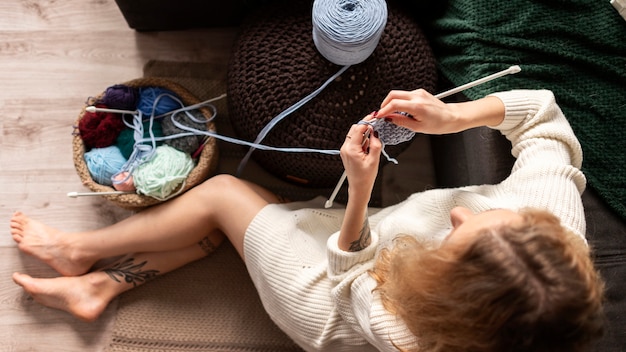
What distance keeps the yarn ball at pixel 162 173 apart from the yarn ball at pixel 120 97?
126 mm

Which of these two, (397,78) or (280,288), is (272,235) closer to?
(280,288)

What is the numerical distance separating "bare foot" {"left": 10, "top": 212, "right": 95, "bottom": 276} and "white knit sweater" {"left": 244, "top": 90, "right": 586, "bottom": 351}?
45cm

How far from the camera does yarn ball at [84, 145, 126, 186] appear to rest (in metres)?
1.09

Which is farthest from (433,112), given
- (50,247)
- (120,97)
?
(50,247)

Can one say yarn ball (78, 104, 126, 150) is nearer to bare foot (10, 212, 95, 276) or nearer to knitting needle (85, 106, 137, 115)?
knitting needle (85, 106, 137, 115)

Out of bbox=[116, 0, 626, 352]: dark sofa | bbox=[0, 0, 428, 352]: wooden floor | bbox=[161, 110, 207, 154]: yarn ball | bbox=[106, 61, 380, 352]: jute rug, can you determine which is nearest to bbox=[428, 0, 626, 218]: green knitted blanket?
bbox=[116, 0, 626, 352]: dark sofa

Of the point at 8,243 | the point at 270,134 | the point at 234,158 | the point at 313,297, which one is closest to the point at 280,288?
the point at 313,297

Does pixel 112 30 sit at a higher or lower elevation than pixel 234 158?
higher

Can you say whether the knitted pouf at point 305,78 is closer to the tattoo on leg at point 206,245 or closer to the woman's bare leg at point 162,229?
the woman's bare leg at point 162,229

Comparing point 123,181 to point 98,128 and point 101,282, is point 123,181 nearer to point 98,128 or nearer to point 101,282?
point 98,128

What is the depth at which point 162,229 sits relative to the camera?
1.10 meters

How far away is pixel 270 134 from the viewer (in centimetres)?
103

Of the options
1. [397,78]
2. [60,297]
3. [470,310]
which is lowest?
[60,297]

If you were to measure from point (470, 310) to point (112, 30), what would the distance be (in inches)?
46.6
